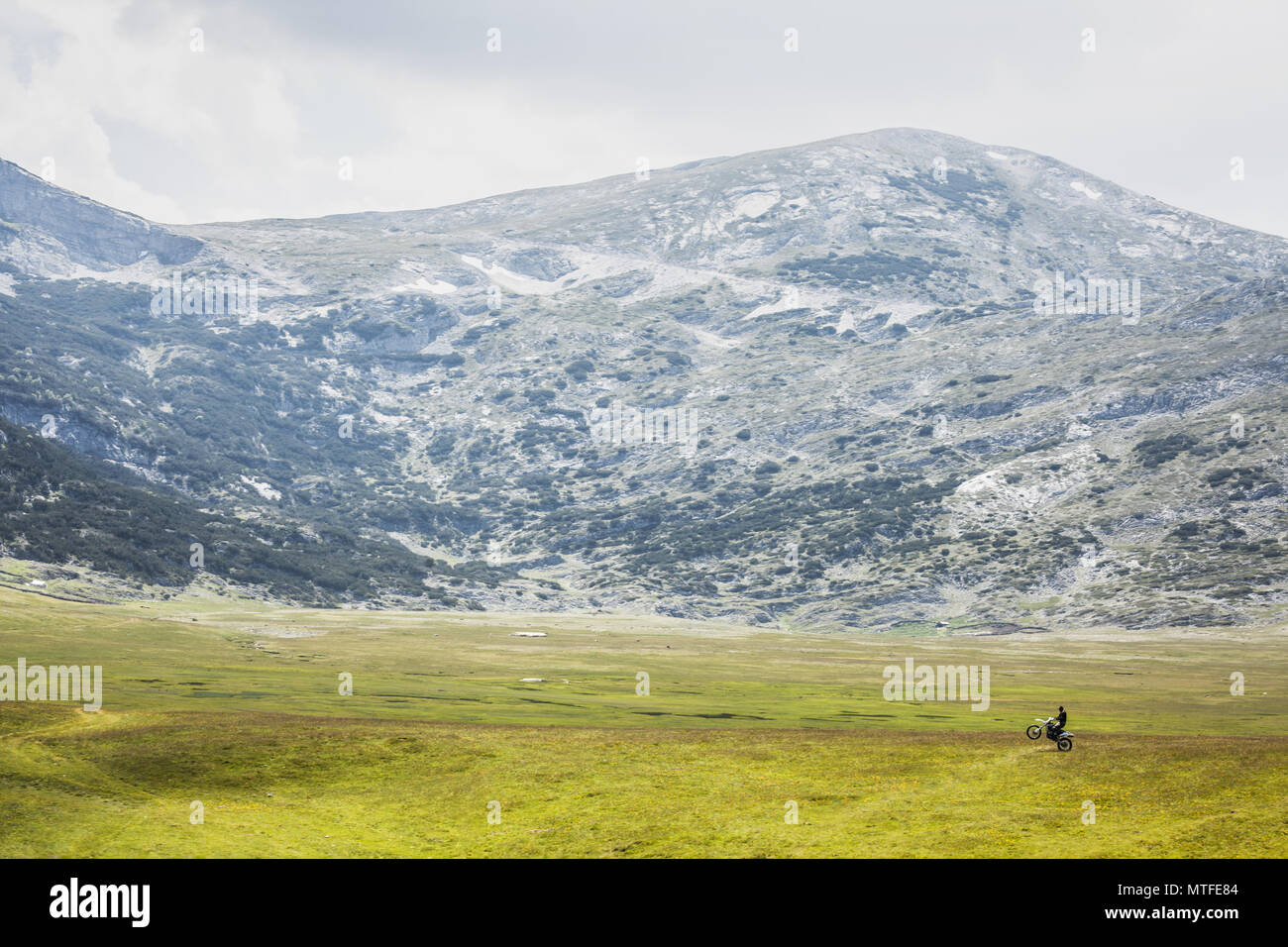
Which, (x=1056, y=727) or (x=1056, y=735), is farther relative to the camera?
(x=1056, y=727)

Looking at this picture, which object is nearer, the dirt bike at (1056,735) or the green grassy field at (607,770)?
the green grassy field at (607,770)

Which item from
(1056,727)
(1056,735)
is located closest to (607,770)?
(1056,735)

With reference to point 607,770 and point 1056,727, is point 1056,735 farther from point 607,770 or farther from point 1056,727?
point 607,770

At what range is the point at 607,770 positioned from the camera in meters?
58.8

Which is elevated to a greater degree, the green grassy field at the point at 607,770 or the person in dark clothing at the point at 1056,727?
the person in dark clothing at the point at 1056,727

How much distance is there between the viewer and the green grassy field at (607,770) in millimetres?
44375

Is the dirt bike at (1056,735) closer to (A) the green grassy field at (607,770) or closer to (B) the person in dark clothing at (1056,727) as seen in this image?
(B) the person in dark clothing at (1056,727)

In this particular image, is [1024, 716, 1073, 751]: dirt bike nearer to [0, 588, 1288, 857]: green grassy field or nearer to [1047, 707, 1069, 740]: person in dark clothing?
[1047, 707, 1069, 740]: person in dark clothing

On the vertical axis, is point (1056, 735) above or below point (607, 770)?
above

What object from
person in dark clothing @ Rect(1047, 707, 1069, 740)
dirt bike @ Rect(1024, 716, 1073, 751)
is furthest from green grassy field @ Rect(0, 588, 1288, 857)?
person in dark clothing @ Rect(1047, 707, 1069, 740)

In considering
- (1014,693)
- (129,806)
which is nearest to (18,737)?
(129,806)

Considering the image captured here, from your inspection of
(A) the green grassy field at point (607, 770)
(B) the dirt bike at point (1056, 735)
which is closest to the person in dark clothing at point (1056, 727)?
(B) the dirt bike at point (1056, 735)
